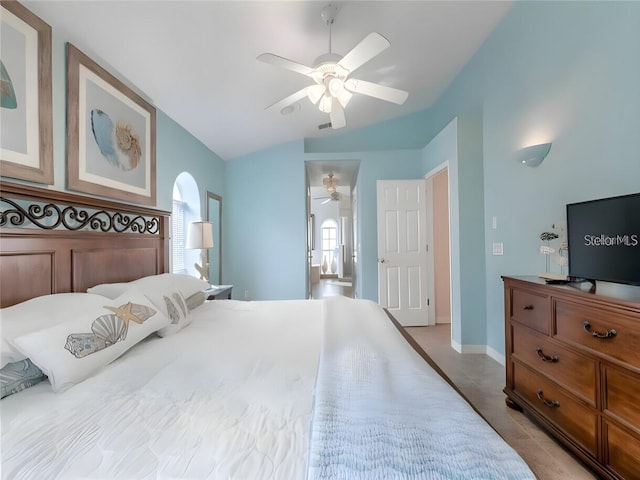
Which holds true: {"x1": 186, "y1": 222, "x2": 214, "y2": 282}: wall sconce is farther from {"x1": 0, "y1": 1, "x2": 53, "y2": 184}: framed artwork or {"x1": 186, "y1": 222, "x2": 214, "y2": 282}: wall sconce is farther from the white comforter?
the white comforter

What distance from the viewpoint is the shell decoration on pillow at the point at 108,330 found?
1.09 metres

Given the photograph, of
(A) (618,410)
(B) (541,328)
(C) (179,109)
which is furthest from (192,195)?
(A) (618,410)

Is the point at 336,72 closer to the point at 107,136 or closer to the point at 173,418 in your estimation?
the point at 107,136

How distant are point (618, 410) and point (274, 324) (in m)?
1.70

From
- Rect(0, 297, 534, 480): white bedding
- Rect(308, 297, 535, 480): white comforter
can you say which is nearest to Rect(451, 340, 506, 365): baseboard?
Rect(0, 297, 534, 480): white bedding

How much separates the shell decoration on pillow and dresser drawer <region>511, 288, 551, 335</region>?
2191 mm

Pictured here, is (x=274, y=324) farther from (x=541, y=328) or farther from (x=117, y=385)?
(x=541, y=328)

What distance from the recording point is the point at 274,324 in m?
1.81

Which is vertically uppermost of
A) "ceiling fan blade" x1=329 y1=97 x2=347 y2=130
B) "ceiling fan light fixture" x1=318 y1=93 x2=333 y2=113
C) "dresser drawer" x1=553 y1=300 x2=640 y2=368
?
"ceiling fan light fixture" x1=318 y1=93 x2=333 y2=113

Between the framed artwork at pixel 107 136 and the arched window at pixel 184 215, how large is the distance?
89 centimetres

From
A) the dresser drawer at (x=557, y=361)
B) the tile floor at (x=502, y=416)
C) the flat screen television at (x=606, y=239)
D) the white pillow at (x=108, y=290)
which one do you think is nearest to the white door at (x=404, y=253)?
the tile floor at (x=502, y=416)

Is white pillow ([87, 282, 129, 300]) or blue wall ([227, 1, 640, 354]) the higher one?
blue wall ([227, 1, 640, 354])

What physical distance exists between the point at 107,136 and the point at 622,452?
11.0ft

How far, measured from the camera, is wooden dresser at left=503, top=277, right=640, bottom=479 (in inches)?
46.2
